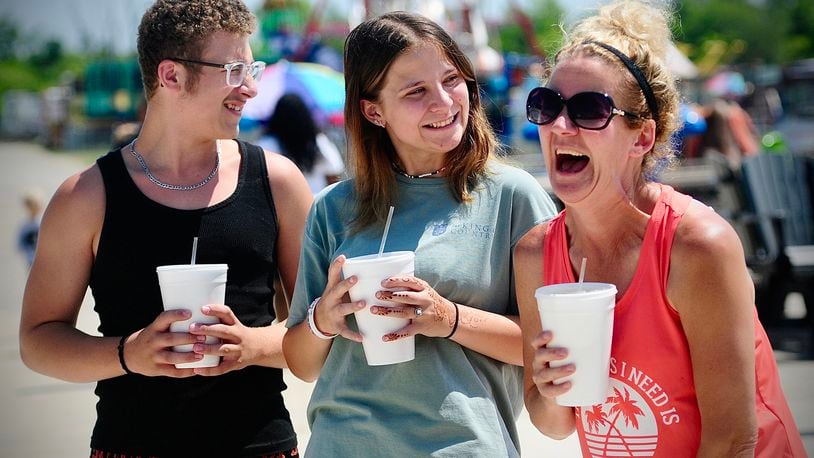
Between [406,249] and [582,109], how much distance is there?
69 centimetres

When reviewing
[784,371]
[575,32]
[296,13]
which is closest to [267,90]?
[784,371]

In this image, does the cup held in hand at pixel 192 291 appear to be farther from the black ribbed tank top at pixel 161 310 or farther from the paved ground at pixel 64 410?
the paved ground at pixel 64 410

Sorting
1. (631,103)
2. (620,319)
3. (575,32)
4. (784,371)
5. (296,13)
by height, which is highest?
(296,13)

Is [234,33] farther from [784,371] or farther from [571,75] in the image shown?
[784,371]

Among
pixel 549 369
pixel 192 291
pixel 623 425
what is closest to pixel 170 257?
pixel 192 291

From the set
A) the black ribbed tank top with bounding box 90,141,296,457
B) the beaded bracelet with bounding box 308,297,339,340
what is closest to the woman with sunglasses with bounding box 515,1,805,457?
the beaded bracelet with bounding box 308,297,339,340

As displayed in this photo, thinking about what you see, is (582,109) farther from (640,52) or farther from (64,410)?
(64,410)

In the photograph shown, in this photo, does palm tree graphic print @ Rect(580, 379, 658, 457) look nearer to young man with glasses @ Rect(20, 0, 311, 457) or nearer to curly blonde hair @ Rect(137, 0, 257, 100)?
young man with glasses @ Rect(20, 0, 311, 457)

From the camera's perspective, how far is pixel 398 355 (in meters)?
2.54

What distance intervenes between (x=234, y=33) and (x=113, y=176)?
56cm

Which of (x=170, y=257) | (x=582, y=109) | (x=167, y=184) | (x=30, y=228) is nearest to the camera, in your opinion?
(x=582, y=109)

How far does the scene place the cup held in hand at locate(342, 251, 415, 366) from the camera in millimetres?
2453

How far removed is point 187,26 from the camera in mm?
2992

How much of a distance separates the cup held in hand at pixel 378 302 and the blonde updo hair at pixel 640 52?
620 millimetres
